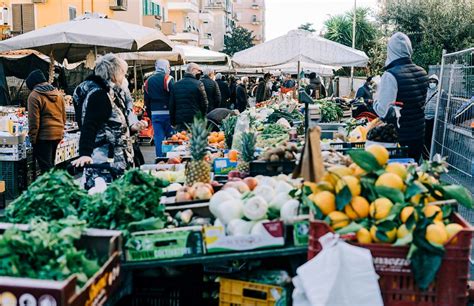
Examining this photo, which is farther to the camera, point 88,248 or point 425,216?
point 88,248

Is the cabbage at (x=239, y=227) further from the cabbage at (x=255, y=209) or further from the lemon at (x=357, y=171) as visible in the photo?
the lemon at (x=357, y=171)

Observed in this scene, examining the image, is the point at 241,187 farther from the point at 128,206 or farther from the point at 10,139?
the point at 10,139

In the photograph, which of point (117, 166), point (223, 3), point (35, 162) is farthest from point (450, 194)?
point (223, 3)

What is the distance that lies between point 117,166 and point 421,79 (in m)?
3.38

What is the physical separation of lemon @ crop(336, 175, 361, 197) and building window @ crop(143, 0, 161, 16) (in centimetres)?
3582

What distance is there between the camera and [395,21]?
87.8 ft

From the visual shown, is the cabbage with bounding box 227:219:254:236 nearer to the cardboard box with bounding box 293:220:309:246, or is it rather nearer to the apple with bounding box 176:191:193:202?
the cardboard box with bounding box 293:220:309:246

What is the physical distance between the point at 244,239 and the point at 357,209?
63cm

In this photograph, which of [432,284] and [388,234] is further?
[388,234]

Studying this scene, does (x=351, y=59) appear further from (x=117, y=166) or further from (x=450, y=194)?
(x=450, y=194)

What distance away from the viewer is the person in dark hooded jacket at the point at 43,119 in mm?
9438

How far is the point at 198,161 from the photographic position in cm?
491

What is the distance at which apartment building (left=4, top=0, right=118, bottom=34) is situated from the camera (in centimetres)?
2080

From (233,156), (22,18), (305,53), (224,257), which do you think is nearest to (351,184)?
(224,257)
